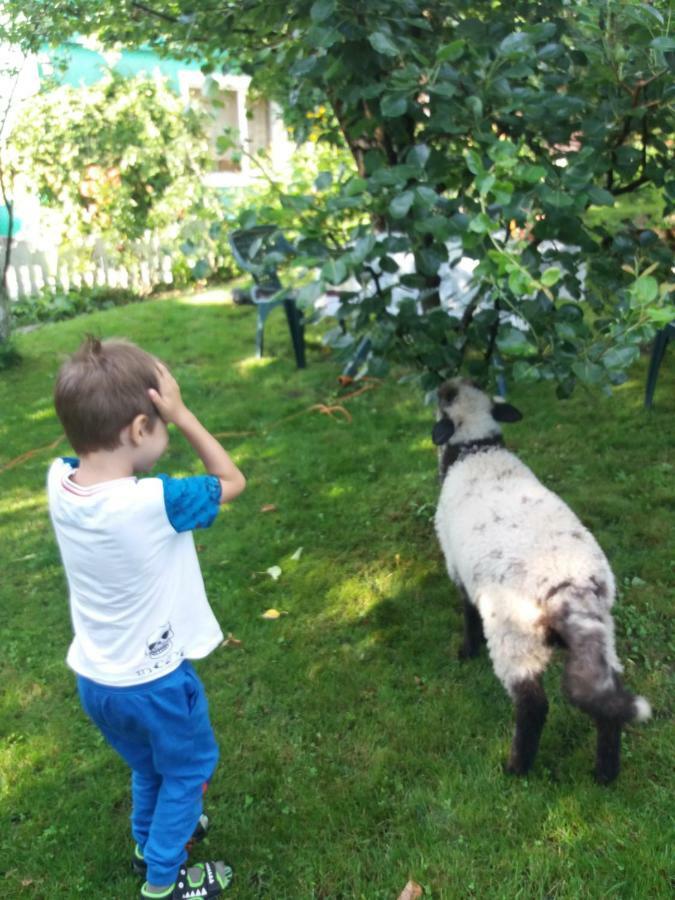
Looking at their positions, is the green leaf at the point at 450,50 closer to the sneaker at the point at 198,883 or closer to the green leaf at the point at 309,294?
the green leaf at the point at 309,294

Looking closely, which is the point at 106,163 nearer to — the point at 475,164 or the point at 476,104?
the point at 476,104

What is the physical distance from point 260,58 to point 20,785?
339 cm

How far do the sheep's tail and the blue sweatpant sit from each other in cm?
122

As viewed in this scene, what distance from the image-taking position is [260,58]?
3418 mm

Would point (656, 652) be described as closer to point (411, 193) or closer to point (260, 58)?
point (411, 193)

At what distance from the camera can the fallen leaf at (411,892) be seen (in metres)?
2.43

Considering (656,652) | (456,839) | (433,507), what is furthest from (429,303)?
(456,839)

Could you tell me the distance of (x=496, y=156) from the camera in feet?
7.45

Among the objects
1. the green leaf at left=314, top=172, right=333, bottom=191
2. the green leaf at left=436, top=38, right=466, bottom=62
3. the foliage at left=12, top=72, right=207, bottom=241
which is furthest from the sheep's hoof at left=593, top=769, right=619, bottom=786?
the foliage at left=12, top=72, right=207, bottom=241

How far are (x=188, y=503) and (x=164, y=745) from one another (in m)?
0.77

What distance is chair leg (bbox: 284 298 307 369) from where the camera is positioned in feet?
24.3

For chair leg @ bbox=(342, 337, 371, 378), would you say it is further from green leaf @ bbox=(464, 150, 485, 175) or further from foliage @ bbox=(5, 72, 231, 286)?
foliage @ bbox=(5, 72, 231, 286)

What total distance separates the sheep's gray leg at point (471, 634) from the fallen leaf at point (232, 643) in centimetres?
113

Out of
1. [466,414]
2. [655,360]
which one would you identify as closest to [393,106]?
[466,414]
